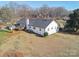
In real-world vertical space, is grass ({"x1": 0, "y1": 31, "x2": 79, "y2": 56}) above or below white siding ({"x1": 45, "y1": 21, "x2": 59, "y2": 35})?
below

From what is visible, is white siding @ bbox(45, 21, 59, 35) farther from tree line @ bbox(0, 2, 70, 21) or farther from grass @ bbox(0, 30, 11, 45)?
grass @ bbox(0, 30, 11, 45)

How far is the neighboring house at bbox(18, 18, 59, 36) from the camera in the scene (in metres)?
4.14

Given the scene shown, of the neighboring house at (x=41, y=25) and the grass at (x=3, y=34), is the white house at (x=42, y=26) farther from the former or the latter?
the grass at (x=3, y=34)

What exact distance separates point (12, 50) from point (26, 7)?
0.50m

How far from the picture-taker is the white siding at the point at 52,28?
4133mm

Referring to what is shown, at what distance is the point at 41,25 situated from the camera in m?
4.14

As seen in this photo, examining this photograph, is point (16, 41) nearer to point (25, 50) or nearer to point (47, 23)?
point (25, 50)

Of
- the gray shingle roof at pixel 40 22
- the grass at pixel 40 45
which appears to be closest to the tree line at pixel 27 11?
the gray shingle roof at pixel 40 22

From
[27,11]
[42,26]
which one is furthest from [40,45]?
[27,11]

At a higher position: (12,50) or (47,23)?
(47,23)

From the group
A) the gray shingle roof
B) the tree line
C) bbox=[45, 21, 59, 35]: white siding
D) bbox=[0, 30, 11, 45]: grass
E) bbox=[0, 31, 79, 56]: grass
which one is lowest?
bbox=[0, 31, 79, 56]: grass

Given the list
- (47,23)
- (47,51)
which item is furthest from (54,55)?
(47,23)

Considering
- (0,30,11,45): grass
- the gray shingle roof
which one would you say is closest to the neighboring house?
the gray shingle roof

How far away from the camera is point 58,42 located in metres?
4.15
